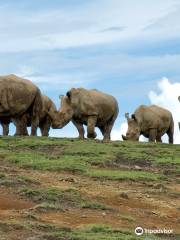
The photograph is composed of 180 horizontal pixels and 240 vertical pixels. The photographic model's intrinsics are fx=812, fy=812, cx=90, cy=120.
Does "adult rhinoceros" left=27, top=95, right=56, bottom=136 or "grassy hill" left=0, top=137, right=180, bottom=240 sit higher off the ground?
"adult rhinoceros" left=27, top=95, right=56, bottom=136

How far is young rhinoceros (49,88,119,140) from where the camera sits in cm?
3125

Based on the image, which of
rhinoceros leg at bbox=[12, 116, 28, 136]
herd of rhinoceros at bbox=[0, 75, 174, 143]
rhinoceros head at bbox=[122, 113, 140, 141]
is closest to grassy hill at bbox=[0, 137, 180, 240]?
herd of rhinoceros at bbox=[0, 75, 174, 143]

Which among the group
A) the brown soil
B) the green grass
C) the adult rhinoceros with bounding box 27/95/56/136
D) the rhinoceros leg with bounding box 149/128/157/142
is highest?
the adult rhinoceros with bounding box 27/95/56/136

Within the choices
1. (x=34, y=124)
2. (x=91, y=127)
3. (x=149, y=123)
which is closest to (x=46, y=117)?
(x=91, y=127)

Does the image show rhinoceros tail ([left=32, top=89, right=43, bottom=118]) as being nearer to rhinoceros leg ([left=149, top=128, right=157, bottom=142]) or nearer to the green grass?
the green grass

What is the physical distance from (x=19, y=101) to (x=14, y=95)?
31 centimetres

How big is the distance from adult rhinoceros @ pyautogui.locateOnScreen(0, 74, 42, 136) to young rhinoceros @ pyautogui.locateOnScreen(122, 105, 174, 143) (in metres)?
6.20

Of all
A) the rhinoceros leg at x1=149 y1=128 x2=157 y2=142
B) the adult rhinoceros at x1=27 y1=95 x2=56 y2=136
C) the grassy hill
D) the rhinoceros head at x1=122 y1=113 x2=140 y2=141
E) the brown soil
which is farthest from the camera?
the rhinoceros leg at x1=149 y1=128 x2=157 y2=142

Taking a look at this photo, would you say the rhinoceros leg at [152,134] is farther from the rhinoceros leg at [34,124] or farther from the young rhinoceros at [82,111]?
the rhinoceros leg at [34,124]

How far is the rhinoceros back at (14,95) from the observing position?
91.5 ft

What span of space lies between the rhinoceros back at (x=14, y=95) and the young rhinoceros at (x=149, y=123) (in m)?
7.04

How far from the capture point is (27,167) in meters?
19.8

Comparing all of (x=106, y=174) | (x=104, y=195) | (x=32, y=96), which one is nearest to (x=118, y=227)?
(x=104, y=195)

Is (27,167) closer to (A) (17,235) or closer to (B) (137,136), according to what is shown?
(A) (17,235)
